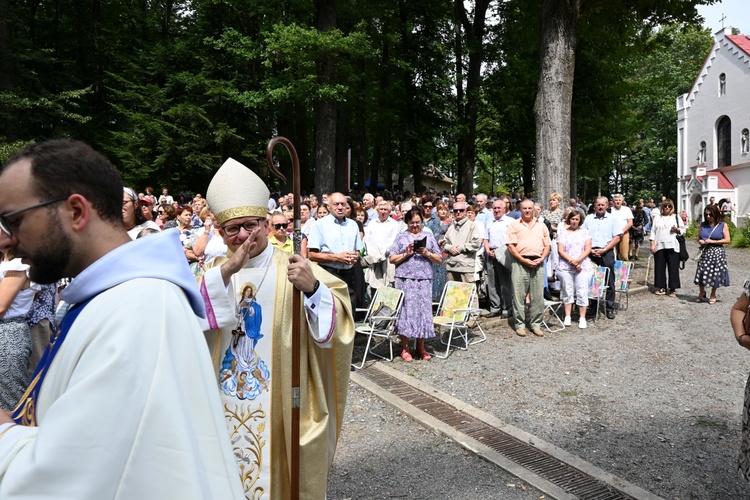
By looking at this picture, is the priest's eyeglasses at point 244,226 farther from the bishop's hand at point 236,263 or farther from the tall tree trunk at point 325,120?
the tall tree trunk at point 325,120

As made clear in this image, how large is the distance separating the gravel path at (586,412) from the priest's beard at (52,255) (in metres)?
3.28

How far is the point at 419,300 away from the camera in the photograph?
7.60 m

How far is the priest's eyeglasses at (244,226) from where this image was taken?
10.8ft

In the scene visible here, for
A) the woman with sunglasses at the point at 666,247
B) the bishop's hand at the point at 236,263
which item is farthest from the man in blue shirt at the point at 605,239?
the bishop's hand at the point at 236,263

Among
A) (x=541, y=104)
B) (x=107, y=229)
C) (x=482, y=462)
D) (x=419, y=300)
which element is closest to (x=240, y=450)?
(x=107, y=229)

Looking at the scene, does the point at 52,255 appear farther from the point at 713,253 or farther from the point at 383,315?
the point at 713,253

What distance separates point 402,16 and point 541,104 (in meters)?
13.0

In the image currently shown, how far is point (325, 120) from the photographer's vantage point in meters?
16.2

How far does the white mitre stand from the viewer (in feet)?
10.8

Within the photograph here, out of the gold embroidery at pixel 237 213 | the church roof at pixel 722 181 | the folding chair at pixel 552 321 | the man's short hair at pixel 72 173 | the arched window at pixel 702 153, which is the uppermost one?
the arched window at pixel 702 153

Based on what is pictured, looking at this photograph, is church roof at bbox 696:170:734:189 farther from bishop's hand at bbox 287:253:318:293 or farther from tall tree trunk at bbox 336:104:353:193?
bishop's hand at bbox 287:253:318:293

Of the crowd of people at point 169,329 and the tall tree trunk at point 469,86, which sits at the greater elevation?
the tall tree trunk at point 469,86

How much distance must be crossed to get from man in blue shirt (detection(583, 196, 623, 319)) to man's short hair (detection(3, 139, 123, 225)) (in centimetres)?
922

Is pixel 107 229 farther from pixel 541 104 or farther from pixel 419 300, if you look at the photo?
pixel 541 104
